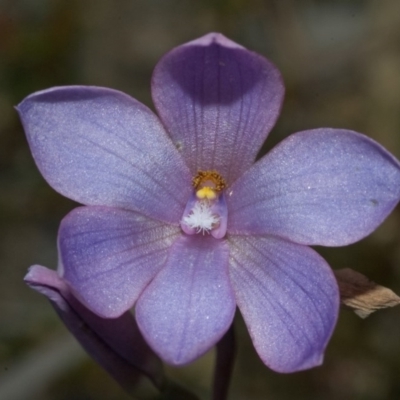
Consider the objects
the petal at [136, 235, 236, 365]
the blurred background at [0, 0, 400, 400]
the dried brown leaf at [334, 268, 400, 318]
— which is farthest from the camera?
the blurred background at [0, 0, 400, 400]

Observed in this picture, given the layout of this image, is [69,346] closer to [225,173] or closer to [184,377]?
[184,377]

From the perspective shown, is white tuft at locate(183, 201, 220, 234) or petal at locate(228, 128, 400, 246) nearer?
petal at locate(228, 128, 400, 246)

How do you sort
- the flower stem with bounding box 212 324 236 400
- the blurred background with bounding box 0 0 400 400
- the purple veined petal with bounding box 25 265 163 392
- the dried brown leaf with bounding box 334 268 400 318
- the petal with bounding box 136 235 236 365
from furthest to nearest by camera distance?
the blurred background with bounding box 0 0 400 400 < the flower stem with bounding box 212 324 236 400 < the dried brown leaf with bounding box 334 268 400 318 < the purple veined petal with bounding box 25 265 163 392 < the petal with bounding box 136 235 236 365

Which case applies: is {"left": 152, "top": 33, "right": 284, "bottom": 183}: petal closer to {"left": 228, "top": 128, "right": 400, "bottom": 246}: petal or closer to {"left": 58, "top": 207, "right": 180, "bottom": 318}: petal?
{"left": 228, "top": 128, "right": 400, "bottom": 246}: petal

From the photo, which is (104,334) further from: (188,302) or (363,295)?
(363,295)

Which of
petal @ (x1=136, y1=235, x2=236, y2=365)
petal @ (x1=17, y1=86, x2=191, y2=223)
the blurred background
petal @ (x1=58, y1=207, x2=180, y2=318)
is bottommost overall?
the blurred background

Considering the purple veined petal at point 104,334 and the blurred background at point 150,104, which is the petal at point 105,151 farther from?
the blurred background at point 150,104

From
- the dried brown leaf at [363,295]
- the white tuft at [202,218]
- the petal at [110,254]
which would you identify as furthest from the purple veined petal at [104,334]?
the dried brown leaf at [363,295]

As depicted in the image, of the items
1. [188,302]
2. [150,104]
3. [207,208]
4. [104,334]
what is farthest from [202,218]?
[150,104]

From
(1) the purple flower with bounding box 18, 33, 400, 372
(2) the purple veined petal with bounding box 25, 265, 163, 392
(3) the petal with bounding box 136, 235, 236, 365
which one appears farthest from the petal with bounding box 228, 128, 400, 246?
Result: (2) the purple veined petal with bounding box 25, 265, 163, 392
